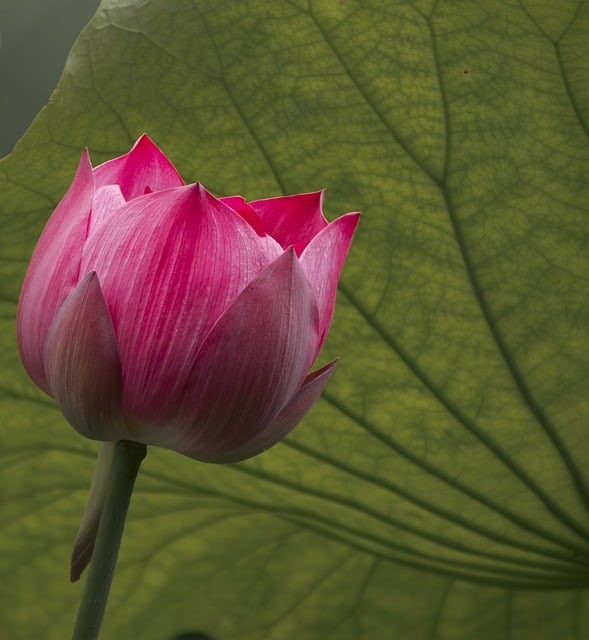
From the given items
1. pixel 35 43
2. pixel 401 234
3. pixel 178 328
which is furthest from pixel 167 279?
pixel 35 43

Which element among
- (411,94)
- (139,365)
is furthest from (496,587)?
(139,365)

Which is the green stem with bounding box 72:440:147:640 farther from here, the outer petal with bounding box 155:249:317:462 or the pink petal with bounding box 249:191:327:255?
the pink petal with bounding box 249:191:327:255

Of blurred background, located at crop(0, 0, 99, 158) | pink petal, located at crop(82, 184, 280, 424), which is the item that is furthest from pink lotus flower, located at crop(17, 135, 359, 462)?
blurred background, located at crop(0, 0, 99, 158)

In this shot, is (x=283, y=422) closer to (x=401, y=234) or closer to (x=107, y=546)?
(x=107, y=546)

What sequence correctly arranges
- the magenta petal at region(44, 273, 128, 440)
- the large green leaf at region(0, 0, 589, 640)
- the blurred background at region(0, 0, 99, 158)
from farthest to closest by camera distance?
1. the blurred background at region(0, 0, 99, 158)
2. the large green leaf at region(0, 0, 589, 640)
3. the magenta petal at region(44, 273, 128, 440)

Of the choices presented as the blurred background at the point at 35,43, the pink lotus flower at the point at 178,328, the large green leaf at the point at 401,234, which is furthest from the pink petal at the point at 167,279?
the blurred background at the point at 35,43

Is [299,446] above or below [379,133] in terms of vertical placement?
below

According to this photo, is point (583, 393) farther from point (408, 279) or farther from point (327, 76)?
point (327, 76)
